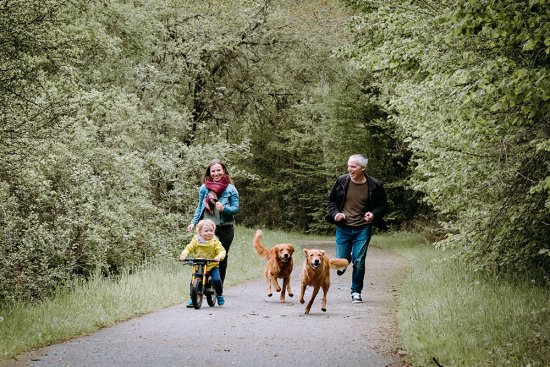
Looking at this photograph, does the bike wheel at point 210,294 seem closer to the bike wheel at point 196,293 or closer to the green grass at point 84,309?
the bike wheel at point 196,293

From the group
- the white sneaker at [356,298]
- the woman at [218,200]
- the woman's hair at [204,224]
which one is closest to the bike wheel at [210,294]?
the woman's hair at [204,224]

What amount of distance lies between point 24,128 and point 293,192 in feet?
111

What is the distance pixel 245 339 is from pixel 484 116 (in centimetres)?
421

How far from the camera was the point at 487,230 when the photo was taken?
10367 millimetres

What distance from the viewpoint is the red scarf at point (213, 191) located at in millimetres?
10750

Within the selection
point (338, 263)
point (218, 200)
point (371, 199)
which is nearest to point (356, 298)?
point (338, 263)

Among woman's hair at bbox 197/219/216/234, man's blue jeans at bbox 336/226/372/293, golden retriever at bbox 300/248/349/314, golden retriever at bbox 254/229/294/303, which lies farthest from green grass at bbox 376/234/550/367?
woman's hair at bbox 197/219/216/234

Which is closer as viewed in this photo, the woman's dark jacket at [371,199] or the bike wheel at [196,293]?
the bike wheel at [196,293]

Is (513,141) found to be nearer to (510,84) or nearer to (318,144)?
(510,84)

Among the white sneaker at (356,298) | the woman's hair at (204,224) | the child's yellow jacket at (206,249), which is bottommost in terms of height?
the white sneaker at (356,298)

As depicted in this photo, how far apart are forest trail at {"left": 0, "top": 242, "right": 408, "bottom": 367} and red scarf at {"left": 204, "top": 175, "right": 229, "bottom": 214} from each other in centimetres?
156

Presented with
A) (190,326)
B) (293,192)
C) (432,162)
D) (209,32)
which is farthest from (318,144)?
(190,326)

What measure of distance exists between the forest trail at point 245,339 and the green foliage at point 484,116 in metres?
2.03

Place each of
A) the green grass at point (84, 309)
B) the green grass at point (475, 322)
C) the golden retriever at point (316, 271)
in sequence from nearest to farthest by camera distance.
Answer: the green grass at point (475, 322)
the green grass at point (84, 309)
the golden retriever at point (316, 271)
